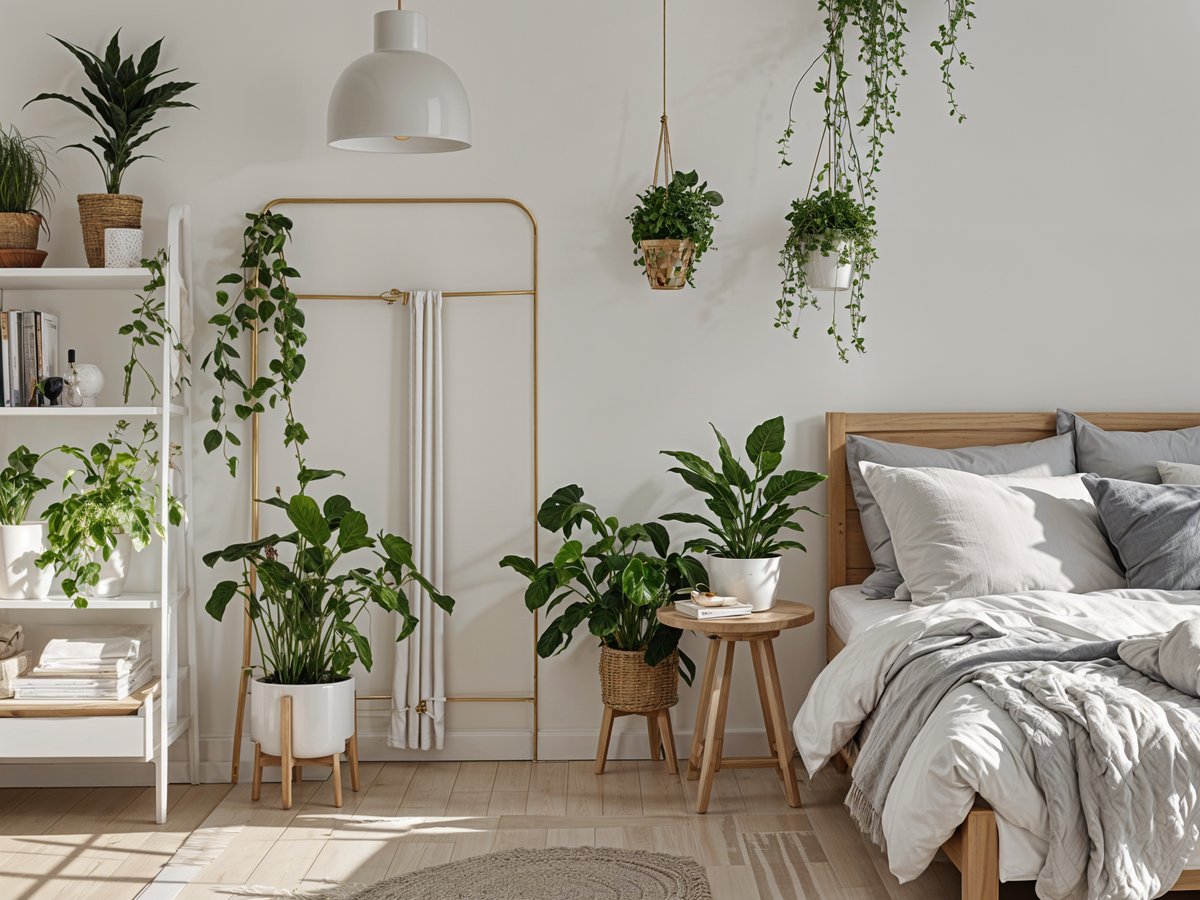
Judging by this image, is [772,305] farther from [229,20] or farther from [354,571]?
[229,20]

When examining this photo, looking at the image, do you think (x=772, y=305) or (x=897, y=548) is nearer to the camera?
(x=897, y=548)

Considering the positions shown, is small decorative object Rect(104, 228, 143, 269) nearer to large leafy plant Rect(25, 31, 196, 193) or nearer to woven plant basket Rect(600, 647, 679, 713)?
large leafy plant Rect(25, 31, 196, 193)

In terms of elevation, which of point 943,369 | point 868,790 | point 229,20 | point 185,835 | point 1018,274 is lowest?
point 185,835

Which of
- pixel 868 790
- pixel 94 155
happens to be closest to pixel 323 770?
pixel 868 790

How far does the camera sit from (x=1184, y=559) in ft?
10.5

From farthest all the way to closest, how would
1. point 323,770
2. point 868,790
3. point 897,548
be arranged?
point 323,770
point 897,548
point 868,790

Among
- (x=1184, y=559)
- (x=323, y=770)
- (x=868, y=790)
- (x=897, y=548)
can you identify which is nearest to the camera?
(x=868, y=790)

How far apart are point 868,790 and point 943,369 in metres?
1.73

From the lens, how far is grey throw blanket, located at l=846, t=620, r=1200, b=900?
7.24 ft

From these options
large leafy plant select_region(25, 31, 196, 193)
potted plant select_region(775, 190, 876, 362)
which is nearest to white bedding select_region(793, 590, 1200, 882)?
potted plant select_region(775, 190, 876, 362)

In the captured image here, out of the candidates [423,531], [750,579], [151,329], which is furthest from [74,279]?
[750,579]

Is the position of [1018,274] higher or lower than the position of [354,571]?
higher

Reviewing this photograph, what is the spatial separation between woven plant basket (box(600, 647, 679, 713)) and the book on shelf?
12.5 inches

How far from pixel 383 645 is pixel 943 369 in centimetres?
212
